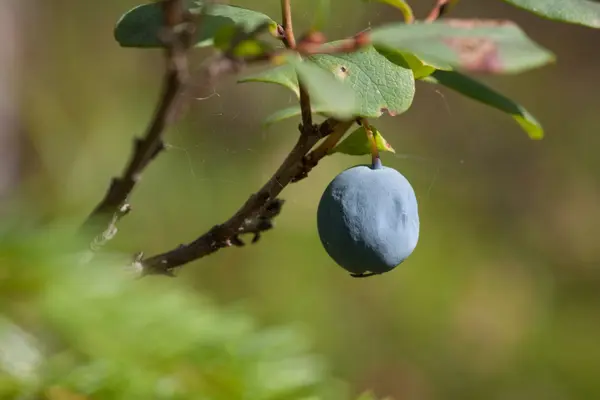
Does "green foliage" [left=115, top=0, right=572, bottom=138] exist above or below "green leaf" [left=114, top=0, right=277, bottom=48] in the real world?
below

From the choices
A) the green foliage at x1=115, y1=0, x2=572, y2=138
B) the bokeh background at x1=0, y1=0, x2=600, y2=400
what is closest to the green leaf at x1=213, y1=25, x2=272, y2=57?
the green foliage at x1=115, y1=0, x2=572, y2=138

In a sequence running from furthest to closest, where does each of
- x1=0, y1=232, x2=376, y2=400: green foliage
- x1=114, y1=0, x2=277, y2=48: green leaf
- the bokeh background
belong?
the bokeh background
x1=114, y1=0, x2=277, y2=48: green leaf
x1=0, y1=232, x2=376, y2=400: green foliage

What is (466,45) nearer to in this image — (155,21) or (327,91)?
(327,91)

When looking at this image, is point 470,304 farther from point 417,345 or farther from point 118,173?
point 118,173

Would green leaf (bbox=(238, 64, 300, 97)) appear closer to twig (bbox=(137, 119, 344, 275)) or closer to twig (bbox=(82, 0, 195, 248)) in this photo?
twig (bbox=(137, 119, 344, 275))

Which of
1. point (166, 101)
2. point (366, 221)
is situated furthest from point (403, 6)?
point (166, 101)

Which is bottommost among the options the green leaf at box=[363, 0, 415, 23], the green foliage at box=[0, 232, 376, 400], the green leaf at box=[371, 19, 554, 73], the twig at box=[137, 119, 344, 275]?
the green foliage at box=[0, 232, 376, 400]

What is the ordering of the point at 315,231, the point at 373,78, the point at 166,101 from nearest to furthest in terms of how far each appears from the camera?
1. the point at 166,101
2. the point at 373,78
3. the point at 315,231

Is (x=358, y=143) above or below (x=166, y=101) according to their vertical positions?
above
